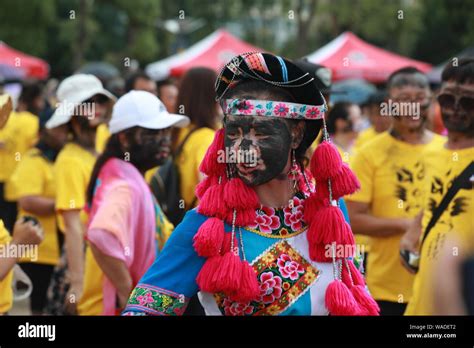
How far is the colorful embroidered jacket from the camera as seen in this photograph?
299 centimetres

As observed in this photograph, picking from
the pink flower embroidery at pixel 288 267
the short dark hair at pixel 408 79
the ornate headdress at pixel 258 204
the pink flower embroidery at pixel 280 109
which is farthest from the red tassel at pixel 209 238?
the short dark hair at pixel 408 79

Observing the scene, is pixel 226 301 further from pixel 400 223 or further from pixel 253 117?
pixel 400 223

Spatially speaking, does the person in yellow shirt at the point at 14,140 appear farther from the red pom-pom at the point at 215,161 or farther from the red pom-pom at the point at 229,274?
the red pom-pom at the point at 229,274

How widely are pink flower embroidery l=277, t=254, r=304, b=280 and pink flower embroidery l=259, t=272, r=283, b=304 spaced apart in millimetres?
32

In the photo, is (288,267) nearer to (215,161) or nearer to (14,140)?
(215,161)

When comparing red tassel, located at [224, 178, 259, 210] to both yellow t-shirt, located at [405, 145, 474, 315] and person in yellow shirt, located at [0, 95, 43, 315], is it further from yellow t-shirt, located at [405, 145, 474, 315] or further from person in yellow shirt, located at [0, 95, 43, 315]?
yellow t-shirt, located at [405, 145, 474, 315]

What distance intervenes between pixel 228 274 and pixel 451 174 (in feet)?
6.23

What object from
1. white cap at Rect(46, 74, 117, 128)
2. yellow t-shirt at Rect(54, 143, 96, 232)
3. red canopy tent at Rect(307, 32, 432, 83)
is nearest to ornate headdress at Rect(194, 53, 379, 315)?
yellow t-shirt at Rect(54, 143, 96, 232)

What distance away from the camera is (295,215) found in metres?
3.12

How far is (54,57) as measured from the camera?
142 ft

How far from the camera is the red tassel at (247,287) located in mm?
2895

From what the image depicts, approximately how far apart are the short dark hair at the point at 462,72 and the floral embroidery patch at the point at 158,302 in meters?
2.12

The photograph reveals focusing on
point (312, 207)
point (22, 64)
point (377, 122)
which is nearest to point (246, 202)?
point (312, 207)

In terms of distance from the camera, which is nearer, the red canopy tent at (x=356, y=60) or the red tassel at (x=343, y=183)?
the red tassel at (x=343, y=183)
